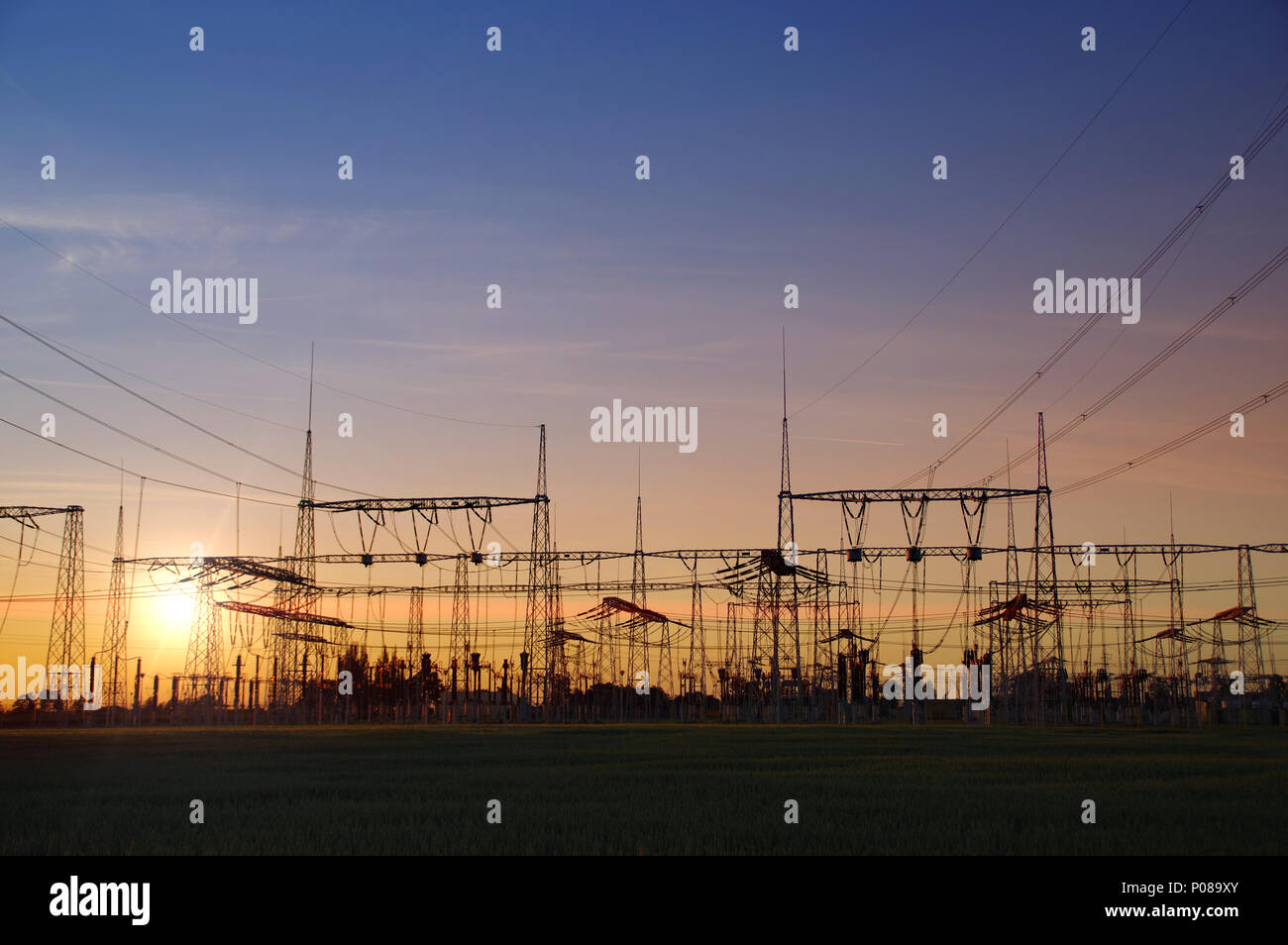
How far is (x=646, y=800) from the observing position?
1931cm

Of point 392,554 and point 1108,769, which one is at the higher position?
point 392,554

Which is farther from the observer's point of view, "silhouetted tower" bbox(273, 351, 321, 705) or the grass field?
"silhouetted tower" bbox(273, 351, 321, 705)

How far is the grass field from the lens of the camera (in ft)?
46.1

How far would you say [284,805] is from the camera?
18703 mm

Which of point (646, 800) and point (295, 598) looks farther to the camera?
point (295, 598)

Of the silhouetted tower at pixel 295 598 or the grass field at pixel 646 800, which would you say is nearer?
the grass field at pixel 646 800

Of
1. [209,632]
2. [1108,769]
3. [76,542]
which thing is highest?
[76,542]

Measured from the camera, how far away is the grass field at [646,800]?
14.1 meters

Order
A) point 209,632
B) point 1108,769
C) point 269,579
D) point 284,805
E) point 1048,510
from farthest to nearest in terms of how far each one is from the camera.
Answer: point 209,632 < point 269,579 < point 1048,510 < point 1108,769 < point 284,805
